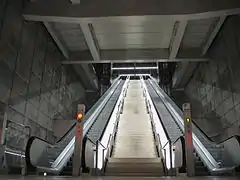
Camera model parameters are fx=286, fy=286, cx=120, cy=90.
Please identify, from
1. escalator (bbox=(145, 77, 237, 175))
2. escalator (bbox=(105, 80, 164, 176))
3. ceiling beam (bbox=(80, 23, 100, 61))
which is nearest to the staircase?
escalator (bbox=(105, 80, 164, 176))

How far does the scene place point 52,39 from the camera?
43.9 ft

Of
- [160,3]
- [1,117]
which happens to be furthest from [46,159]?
[160,3]

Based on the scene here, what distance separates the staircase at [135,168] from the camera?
7070 mm

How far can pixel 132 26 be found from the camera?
39.9ft

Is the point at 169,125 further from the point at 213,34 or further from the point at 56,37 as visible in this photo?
the point at 56,37

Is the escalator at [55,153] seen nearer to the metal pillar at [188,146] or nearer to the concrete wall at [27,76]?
the concrete wall at [27,76]

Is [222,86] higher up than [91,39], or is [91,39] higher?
[91,39]

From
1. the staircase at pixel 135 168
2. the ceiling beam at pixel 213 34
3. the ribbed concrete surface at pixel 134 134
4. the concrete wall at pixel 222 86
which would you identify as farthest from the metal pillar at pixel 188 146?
the ceiling beam at pixel 213 34

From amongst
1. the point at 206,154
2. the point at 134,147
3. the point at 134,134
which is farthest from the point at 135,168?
the point at 134,134

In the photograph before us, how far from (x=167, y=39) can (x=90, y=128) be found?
19.6 feet

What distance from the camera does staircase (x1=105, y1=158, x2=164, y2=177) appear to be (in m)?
7.07

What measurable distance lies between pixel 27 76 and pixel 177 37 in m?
6.17

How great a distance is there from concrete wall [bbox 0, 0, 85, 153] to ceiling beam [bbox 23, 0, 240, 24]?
77 centimetres

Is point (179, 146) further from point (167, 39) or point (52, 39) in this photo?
point (52, 39)
